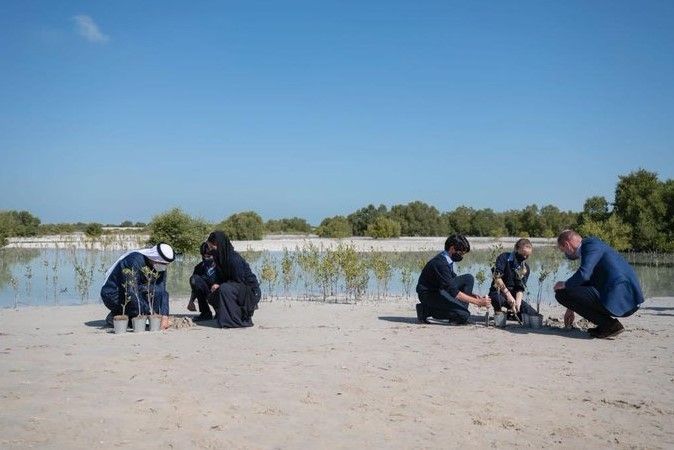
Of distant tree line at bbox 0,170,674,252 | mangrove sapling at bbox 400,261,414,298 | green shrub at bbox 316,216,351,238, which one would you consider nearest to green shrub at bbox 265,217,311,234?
distant tree line at bbox 0,170,674,252

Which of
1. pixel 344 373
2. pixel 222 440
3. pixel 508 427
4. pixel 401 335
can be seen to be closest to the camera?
pixel 222 440

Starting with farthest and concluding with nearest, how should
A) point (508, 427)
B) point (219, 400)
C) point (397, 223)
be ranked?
point (397, 223) < point (219, 400) < point (508, 427)

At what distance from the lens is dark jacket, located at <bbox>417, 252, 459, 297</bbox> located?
7.81 meters

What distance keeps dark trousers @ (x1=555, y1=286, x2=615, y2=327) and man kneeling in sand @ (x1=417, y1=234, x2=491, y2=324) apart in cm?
104

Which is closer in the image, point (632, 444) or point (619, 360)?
point (632, 444)

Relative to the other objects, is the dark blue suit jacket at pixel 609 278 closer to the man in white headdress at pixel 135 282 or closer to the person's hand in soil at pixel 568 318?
the person's hand in soil at pixel 568 318

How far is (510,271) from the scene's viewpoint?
8117 mm

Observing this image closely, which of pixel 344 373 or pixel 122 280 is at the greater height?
pixel 122 280

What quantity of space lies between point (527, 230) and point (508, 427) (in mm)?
50518

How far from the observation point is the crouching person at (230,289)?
7.79m

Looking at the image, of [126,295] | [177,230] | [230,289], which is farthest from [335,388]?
[177,230]

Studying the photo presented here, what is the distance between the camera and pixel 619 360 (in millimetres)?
5863

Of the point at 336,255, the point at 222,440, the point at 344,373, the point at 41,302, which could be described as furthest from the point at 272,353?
the point at 41,302

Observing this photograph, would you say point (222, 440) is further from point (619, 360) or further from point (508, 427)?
point (619, 360)
